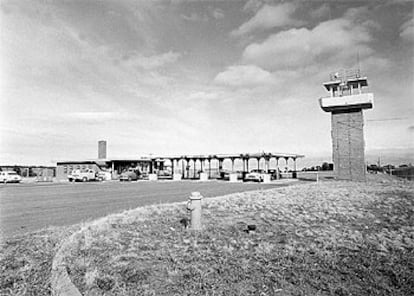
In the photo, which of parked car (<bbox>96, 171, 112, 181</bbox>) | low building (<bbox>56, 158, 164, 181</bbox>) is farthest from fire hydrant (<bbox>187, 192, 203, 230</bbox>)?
low building (<bbox>56, 158, 164, 181</bbox>)

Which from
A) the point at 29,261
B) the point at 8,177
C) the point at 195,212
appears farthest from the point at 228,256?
the point at 8,177

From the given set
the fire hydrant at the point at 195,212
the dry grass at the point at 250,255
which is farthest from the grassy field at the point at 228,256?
the fire hydrant at the point at 195,212

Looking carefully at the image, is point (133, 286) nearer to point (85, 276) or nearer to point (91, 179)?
point (85, 276)

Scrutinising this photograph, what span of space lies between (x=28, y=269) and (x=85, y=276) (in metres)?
1.05

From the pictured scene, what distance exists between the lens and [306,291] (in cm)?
331

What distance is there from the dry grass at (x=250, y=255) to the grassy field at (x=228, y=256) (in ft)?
0.04

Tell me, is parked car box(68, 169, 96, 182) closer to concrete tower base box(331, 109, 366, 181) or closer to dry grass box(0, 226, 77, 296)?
concrete tower base box(331, 109, 366, 181)

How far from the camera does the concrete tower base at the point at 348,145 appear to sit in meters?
20.0

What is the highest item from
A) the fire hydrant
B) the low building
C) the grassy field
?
the low building

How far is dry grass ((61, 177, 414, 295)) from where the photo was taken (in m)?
3.47

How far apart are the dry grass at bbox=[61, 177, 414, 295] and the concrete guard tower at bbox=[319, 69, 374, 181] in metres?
13.4

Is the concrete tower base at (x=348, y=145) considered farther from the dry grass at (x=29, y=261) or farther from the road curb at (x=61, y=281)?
the road curb at (x=61, y=281)

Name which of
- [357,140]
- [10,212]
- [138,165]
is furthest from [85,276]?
[138,165]

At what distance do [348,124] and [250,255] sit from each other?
18165mm
